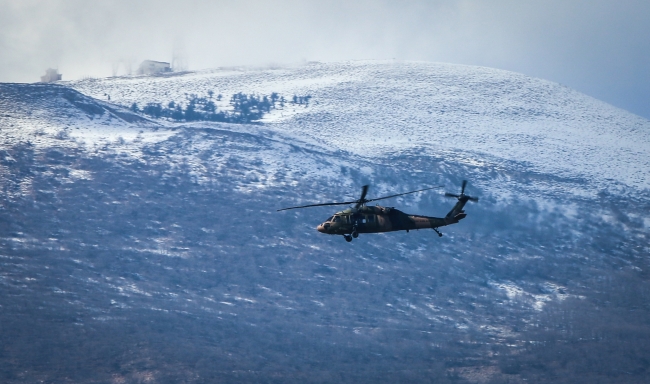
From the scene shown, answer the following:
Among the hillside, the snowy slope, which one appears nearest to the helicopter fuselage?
the hillside

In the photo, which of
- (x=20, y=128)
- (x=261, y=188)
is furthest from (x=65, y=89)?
(x=261, y=188)

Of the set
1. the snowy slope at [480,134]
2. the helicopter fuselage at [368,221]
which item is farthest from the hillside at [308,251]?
the helicopter fuselage at [368,221]

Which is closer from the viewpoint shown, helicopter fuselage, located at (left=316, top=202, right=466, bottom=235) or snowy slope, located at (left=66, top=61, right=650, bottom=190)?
helicopter fuselage, located at (left=316, top=202, right=466, bottom=235)

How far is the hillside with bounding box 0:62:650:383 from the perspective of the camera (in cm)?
11638

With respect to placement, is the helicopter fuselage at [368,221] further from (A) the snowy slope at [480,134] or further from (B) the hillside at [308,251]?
(A) the snowy slope at [480,134]

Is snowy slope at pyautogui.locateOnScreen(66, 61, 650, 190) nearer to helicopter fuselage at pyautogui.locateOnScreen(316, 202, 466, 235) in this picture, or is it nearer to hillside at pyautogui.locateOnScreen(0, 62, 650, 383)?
hillside at pyautogui.locateOnScreen(0, 62, 650, 383)

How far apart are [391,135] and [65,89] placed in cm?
7118

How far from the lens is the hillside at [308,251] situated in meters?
116

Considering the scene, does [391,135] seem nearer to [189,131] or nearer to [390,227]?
[189,131]

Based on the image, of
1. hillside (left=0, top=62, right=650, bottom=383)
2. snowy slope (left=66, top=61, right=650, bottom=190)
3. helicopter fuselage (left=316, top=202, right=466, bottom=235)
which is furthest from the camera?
snowy slope (left=66, top=61, right=650, bottom=190)

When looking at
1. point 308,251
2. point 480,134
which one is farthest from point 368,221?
point 480,134

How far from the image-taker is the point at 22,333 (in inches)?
4439

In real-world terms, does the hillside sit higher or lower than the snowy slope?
lower

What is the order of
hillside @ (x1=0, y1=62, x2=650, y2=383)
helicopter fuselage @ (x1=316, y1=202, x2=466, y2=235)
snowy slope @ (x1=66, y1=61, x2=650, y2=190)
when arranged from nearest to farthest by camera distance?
helicopter fuselage @ (x1=316, y1=202, x2=466, y2=235), hillside @ (x1=0, y1=62, x2=650, y2=383), snowy slope @ (x1=66, y1=61, x2=650, y2=190)
